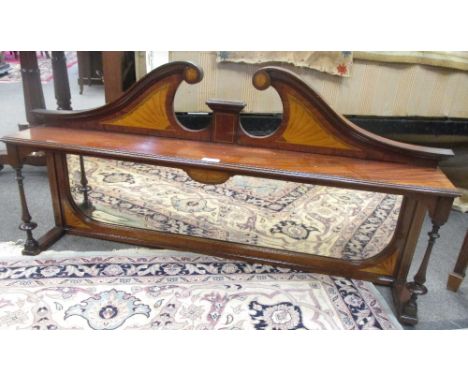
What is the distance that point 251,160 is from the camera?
116cm

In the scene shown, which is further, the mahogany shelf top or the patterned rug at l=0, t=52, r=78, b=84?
the patterned rug at l=0, t=52, r=78, b=84

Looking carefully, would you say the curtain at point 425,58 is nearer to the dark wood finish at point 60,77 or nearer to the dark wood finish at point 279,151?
the dark wood finish at point 279,151

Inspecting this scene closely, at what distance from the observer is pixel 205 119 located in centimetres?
206

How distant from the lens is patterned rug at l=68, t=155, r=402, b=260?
1.61 metres

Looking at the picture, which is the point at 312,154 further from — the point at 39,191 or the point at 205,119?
the point at 39,191

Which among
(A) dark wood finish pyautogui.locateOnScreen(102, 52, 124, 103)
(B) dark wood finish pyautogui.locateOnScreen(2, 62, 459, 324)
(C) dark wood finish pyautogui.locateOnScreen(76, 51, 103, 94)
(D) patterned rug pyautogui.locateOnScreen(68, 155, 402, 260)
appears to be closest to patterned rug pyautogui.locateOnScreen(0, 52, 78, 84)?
(C) dark wood finish pyautogui.locateOnScreen(76, 51, 103, 94)

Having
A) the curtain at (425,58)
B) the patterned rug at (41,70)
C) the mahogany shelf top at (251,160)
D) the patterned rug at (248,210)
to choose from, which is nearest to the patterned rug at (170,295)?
the patterned rug at (248,210)

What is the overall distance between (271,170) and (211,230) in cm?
60

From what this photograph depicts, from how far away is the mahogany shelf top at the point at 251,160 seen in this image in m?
1.06

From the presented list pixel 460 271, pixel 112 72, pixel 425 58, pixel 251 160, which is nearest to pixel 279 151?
pixel 251 160

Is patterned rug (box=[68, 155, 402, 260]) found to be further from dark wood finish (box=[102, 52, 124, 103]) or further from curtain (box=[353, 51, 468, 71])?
curtain (box=[353, 51, 468, 71])

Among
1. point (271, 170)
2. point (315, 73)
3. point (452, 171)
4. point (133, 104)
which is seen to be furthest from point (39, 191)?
point (452, 171)

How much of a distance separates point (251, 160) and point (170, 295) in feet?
1.64

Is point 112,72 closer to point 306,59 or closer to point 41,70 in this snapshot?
point 306,59
